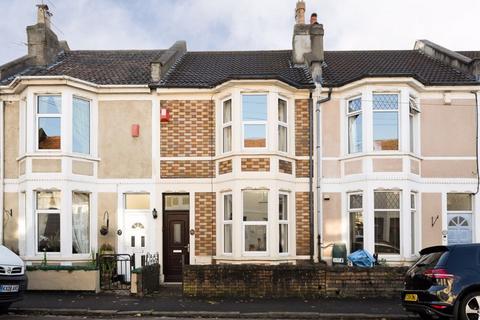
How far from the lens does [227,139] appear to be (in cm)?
1856

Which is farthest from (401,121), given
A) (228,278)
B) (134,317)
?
(134,317)

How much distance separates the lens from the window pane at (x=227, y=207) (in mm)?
18312

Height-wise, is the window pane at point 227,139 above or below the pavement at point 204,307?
above

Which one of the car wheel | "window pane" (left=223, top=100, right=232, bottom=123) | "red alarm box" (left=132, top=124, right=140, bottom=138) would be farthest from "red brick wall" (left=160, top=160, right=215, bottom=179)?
the car wheel

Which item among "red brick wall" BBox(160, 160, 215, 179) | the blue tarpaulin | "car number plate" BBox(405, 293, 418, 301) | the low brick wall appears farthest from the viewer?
"red brick wall" BBox(160, 160, 215, 179)

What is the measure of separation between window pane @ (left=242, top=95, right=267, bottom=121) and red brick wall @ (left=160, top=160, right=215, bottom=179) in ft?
6.32

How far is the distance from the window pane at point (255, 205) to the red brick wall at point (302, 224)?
3.92ft

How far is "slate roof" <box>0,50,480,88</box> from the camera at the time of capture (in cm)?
1892

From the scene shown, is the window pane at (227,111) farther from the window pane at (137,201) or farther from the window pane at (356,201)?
the window pane at (356,201)

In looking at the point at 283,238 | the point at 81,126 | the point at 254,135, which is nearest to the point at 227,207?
the point at 283,238

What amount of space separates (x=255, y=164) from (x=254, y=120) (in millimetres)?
1331

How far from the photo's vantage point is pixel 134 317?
Answer: 41.9 ft

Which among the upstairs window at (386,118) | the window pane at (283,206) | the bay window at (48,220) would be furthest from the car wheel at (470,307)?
the bay window at (48,220)

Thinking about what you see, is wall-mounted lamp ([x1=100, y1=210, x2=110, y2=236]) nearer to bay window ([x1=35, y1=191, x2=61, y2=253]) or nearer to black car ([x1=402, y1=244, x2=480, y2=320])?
bay window ([x1=35, y1=191, x2=61, y2=253])
